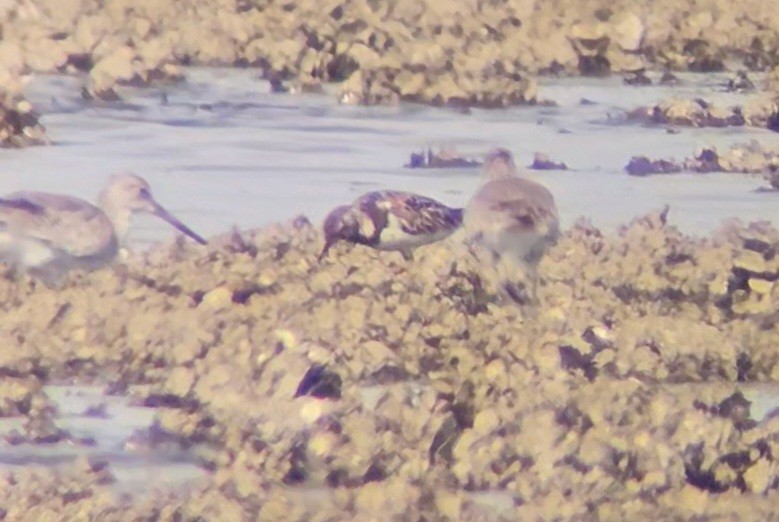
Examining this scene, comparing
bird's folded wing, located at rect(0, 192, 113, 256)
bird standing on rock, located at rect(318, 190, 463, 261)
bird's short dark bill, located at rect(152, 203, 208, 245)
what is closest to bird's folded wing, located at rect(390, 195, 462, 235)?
bird standing on rock, located at rect(318, 190, 463, 261)

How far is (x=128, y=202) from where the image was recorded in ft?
6.09

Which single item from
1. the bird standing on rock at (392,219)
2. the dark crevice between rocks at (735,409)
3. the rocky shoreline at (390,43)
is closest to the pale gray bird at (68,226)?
the rocky shoreline at (390,43)

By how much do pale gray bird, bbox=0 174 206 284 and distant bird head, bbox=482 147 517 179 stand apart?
1.51 feet

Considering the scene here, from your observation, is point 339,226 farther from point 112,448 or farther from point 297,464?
point 112,448

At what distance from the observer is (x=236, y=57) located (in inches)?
75.4

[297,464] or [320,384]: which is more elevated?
[320,384]

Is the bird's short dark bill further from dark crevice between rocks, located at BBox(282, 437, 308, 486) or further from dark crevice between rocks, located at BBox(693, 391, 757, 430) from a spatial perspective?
dark crevice between rocks, located at BBox(693, 391, 757, 430)

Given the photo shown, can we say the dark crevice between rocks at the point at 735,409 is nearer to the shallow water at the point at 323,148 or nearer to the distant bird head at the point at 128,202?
the shallow water at the point at 323,148

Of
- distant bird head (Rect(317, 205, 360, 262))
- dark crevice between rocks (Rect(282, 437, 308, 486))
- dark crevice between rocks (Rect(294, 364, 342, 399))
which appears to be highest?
distant bird head (Rect(317, 205, 360, 262))

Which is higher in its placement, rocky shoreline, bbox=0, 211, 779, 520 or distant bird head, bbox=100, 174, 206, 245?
distant bird head, bbox=100, 174, 206, 245

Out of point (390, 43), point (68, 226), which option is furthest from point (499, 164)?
point (68, 226)

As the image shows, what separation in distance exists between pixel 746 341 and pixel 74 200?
105 cm

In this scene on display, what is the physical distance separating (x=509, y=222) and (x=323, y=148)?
306 millimetres

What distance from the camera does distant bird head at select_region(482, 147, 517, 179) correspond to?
6.27 feet
